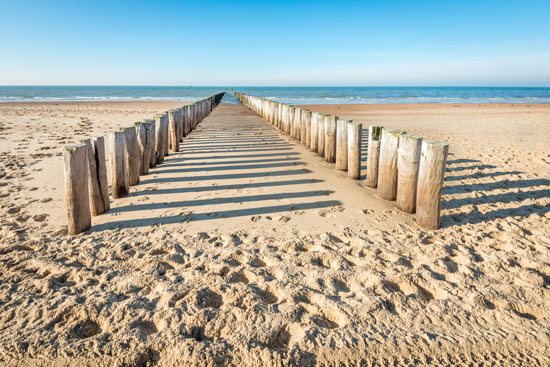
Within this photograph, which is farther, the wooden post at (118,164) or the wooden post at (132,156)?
the wooden post at (132,156)

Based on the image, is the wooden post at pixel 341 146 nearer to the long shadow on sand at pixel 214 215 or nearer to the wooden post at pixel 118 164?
the long shadow on sand at pixel 214 215

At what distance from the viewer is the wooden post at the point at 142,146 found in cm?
611

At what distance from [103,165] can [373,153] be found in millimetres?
3906

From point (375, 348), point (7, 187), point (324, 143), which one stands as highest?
point (324, 143)

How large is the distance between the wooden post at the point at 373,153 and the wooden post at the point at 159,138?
4435 millimetres

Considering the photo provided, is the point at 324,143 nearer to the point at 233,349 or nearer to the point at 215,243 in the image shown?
the point at 215,243

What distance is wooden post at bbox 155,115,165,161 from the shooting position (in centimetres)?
730

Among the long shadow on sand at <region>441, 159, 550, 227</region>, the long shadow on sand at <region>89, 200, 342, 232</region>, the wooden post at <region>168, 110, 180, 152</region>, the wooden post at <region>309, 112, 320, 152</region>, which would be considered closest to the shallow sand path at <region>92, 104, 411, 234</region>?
the long shadow on sand at <region>89, 200, 342, 232</region>

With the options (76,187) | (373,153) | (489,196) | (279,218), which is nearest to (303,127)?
(373,153)

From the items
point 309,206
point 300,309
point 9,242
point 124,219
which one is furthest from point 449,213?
point 9,242

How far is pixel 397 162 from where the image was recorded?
471 centimetres

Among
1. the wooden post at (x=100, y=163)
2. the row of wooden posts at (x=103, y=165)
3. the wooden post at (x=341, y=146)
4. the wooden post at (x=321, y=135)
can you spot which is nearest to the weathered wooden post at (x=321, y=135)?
the wooden post at (x=321, y=135)

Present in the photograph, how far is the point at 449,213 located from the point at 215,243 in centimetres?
314

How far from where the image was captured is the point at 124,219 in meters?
4.30
